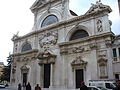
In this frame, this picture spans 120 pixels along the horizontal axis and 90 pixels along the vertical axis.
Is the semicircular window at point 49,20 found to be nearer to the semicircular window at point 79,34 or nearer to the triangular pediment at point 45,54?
the semicircular window at point 79,34

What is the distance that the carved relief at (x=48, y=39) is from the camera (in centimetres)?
2305

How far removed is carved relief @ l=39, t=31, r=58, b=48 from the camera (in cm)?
2305

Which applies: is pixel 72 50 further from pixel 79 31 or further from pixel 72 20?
pixel 72 20

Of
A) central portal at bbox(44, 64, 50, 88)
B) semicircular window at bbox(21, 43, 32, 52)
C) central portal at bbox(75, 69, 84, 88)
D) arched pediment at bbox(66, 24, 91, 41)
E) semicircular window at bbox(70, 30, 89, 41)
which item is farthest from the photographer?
semicircular window at bbox(21, 43, 32, 52)

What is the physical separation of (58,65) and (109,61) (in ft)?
23.0

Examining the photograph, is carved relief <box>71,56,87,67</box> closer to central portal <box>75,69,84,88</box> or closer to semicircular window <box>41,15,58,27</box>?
central portal <box>75,69,84,88</box>

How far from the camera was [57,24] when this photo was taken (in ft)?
75.7

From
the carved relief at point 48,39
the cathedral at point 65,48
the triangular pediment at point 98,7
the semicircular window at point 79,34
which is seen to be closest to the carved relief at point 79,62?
the cathedral at point 65,48

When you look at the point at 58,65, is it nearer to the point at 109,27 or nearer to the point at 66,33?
the point at 66,33

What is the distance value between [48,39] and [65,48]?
3740mm

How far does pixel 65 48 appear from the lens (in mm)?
21359

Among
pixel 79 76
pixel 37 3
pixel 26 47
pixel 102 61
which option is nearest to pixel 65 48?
pixel 79 76

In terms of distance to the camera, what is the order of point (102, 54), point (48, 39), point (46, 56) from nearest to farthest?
point (102, 54), point (46, 56), point (48, 39)

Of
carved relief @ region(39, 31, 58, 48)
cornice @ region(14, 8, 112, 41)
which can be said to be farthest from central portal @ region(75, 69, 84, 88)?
cornice @ region(14, 8, 112, 41)
